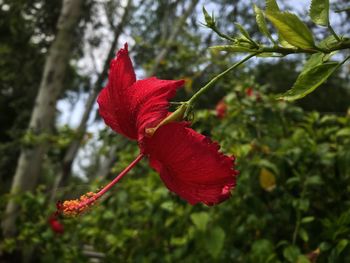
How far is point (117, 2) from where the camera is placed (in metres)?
5.86

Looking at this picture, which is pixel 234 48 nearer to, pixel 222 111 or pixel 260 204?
pixel 260 204

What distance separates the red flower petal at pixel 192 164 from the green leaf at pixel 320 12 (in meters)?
0.16

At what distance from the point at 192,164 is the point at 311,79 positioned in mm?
149

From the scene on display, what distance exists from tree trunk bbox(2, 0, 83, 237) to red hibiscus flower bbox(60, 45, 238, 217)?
11.8 ft

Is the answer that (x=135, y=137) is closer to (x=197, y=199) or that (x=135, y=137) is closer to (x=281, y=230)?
(x=197, y=199)

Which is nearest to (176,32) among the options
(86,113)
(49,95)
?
(86,113)

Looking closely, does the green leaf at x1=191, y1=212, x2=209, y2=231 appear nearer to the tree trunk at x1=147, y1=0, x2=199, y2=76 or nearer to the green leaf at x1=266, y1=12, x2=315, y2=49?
the green leaf at x1=266, y1=12, x2=315, y2=49

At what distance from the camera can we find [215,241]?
1.43m

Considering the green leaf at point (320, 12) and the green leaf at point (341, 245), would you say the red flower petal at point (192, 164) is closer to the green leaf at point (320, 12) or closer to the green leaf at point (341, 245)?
the green leaf at point (320, 12)

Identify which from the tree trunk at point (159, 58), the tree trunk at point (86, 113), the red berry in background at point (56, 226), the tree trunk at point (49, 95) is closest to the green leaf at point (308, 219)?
the red berry in background at point (56, 226)

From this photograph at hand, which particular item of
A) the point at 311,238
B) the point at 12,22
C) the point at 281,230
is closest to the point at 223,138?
the point at 281,230

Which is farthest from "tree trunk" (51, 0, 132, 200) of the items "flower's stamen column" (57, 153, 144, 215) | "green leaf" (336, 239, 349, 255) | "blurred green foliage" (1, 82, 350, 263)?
"flower's stamen column" (57, 153, 144, 215)

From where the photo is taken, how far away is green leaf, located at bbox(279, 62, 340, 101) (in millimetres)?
489

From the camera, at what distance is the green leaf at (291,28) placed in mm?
450
